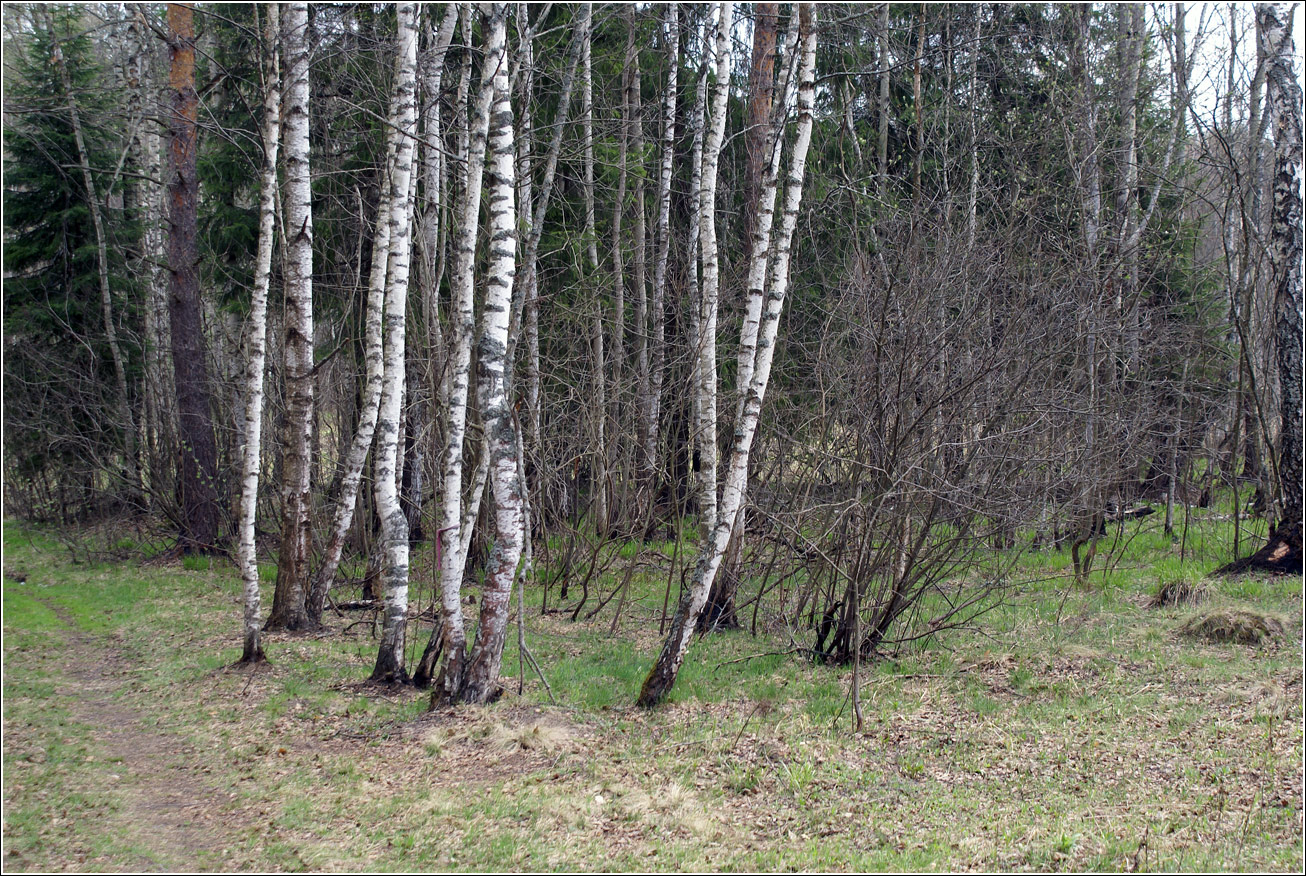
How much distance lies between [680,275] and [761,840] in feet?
36.1

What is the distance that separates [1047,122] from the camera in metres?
14.6

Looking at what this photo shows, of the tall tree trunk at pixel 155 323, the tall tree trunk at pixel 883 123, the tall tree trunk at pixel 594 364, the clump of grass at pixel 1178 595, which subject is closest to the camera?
the clump of grass at pixel 1178 595

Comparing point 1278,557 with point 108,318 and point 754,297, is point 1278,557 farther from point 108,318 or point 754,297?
point 108,318

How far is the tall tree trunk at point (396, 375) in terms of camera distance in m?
7.41

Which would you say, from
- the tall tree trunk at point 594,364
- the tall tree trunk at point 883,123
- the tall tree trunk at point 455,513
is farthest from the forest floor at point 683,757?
the tall tree trunk at point 883,123

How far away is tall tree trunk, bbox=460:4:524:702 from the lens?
6703mm

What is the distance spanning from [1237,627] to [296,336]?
367 inches

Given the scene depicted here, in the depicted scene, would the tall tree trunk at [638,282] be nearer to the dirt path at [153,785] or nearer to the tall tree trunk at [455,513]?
the tall tree trunk at [455,513]

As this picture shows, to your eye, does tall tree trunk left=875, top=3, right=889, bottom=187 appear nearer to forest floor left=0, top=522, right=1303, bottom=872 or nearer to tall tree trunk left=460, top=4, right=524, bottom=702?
forest floor left=0, top=522, right=1303, bottom=872

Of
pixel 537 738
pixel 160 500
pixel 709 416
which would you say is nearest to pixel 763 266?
pixel 709 416

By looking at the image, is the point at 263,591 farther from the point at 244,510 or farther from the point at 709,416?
the point at 709,416

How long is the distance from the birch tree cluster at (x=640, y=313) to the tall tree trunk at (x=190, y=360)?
0.22ft

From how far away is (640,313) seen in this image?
14617 millimetres

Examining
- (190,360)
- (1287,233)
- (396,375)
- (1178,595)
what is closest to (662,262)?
(396,375)
